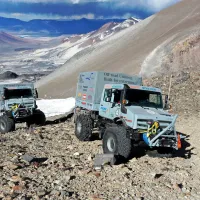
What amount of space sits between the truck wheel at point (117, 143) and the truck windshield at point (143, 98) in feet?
3.82

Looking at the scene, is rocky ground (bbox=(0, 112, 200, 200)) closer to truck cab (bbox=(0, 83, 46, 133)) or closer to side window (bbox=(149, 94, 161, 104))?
side window (bbox=(149, 94, 161, 104))

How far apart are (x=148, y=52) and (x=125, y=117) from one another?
33322 mm

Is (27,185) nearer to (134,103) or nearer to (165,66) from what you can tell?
(134,103)

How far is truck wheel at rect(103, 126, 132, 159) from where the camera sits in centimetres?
1024

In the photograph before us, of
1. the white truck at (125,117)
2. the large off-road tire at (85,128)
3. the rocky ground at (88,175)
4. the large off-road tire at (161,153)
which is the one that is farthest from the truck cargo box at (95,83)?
the large off-road tire at (161,153)

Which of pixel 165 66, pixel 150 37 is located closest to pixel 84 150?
pixel 165 66

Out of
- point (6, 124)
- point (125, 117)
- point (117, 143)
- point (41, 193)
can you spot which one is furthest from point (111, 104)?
point (6, 124)

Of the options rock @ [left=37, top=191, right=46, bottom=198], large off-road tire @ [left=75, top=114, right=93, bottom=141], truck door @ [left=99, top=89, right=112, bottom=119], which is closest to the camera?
rock @ [left=37, top=191, right=46, bottom=198]

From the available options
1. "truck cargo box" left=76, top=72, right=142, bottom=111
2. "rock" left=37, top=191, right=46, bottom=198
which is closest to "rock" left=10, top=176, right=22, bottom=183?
"rock" left=37, top=191, right=46, bottom=198

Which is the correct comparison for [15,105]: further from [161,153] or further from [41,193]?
[41,193]

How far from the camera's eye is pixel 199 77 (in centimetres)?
2558

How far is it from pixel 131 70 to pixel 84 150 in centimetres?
2740

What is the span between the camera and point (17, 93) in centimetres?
1880

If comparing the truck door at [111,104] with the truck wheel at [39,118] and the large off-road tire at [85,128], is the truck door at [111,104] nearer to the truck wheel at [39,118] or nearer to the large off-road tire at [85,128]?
the large off-road tire at [85,128]
